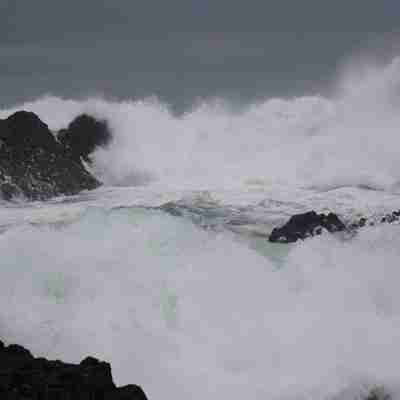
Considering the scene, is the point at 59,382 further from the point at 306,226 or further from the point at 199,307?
the point at 306,226

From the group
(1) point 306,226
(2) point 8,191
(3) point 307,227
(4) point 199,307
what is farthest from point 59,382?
(2) point 8,191

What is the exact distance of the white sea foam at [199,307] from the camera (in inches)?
962

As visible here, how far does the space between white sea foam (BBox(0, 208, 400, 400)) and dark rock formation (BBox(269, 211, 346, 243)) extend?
60.9 m

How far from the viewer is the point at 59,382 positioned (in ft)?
55.8

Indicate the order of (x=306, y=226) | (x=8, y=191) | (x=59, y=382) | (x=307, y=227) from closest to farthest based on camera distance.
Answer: (x=59, y=382) → (x=307, y=227) → (x=306, y=226) → (x=8, y=191)

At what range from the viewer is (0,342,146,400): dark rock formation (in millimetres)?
16672

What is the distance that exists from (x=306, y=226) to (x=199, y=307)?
7851cm

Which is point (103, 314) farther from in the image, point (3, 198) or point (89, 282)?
point (3, 198)

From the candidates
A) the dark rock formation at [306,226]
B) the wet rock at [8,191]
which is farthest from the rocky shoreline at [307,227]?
the wet rock at [8,191]

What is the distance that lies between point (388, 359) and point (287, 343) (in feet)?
13.9

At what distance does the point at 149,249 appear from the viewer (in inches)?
1296

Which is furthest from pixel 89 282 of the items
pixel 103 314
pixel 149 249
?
pixel 149 249

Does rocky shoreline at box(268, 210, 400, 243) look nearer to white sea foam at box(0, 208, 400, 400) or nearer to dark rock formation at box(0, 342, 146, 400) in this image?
white sea foam at box(0, 208, 400, 400)

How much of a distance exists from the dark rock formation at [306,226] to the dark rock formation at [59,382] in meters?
77.3
